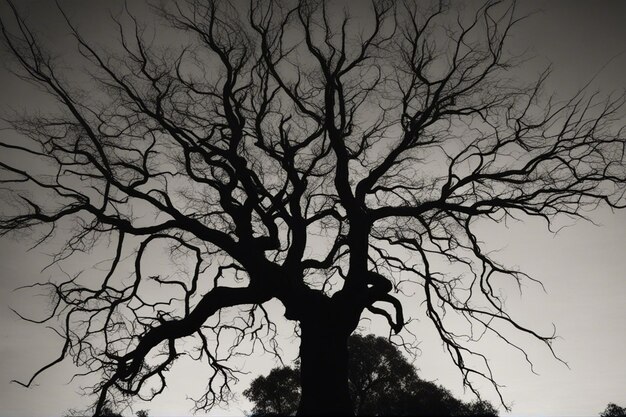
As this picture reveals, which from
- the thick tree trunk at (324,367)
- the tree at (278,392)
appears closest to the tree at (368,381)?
the tree at (278,392)

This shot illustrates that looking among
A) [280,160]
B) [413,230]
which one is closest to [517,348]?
[413,230]

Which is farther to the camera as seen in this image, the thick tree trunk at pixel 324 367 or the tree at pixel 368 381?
the tree at pixel 368 381

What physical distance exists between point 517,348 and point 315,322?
162 inches

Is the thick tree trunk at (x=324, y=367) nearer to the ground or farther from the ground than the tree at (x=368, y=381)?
nearer to the ground

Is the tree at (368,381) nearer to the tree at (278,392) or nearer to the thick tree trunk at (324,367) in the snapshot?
the tree at (278,392)

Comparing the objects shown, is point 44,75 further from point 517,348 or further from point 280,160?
point 517,348

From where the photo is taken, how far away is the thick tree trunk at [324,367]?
6.71 meters

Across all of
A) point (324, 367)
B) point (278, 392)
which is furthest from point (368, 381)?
point (324, 367)

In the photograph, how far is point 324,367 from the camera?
7.11 metres

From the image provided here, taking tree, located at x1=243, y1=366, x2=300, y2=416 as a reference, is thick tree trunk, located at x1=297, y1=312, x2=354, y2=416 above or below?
below

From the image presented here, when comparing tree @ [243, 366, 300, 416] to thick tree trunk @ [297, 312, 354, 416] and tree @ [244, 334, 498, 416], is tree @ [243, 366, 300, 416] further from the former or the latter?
thick tree trunk @ [297, 312, 354, 416]

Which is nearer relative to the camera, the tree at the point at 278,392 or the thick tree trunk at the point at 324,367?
the thick tree trunk at the point at 324,367

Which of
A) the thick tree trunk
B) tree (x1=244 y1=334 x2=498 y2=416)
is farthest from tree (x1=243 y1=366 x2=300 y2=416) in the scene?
the thick tree trunk

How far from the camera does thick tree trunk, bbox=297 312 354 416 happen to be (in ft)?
22.0
